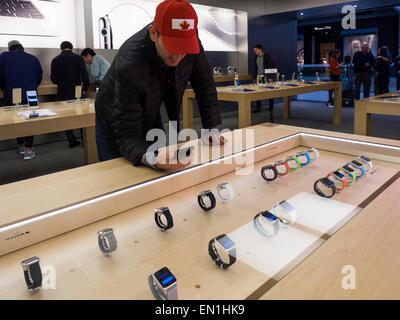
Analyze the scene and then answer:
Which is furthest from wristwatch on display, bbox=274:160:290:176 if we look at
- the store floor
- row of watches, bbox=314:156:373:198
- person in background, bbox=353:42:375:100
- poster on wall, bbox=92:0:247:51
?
person in background, bbox=353:42:375:100

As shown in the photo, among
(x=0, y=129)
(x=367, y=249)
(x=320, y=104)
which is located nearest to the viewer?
(x=367, y=249)

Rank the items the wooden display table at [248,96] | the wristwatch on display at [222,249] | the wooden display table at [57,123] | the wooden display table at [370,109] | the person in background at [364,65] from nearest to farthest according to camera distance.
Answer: the wristwatch on display at [222,249], the wooden display table at [57,123], the wooden display table at [370,109], the wooden display table at [248,96], the person in background at [364,65]

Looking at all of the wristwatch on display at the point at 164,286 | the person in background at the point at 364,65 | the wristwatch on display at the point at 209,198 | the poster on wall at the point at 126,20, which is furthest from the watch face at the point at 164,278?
the person in background at the point at 364,65

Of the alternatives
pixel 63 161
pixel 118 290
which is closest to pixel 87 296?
pixel 118 290

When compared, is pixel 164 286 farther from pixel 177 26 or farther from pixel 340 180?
pixel 177 26

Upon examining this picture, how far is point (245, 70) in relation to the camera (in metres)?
8.55

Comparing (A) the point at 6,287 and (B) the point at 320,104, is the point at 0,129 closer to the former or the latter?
(A) the point at 6,287

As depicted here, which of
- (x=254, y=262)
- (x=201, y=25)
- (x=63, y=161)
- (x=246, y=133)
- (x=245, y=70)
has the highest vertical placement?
(x=201, y=25)

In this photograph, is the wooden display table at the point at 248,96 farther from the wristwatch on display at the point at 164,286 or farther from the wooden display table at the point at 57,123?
the wristwatch on display at the point at 164,286

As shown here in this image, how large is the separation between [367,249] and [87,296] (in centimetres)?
56

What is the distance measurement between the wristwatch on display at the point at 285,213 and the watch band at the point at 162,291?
1.30 ft

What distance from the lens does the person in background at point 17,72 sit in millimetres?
4375

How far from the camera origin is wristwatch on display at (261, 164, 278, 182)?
1231 millimetres

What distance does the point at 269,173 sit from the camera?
1.26 m
